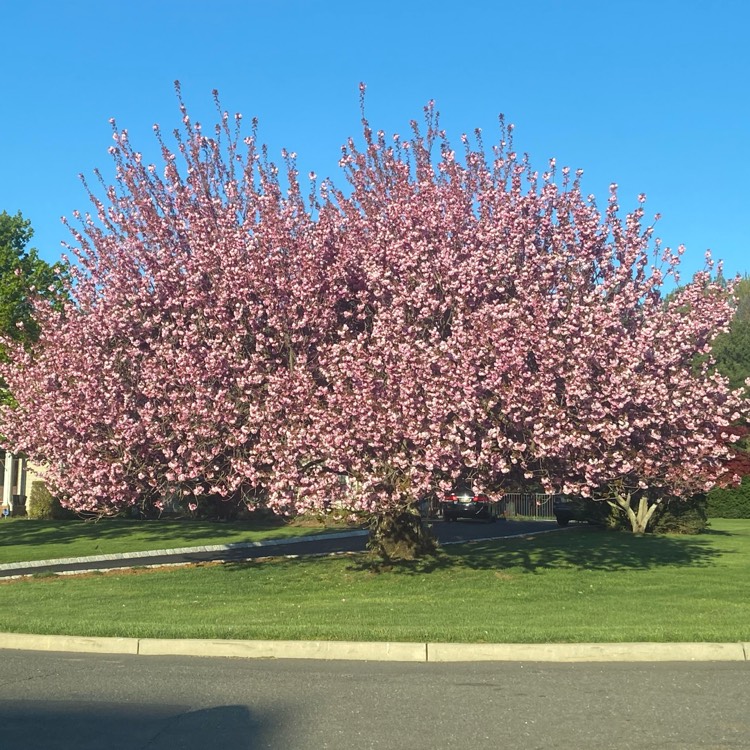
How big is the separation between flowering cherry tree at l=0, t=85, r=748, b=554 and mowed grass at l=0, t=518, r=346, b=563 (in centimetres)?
842

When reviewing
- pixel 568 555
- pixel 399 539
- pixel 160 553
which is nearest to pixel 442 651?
pixel 399 539

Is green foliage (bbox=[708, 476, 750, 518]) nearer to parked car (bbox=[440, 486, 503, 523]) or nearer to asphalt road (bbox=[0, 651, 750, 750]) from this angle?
parked car (bbox=[440, 486, 503, 523])

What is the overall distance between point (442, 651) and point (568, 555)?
10.2 metres

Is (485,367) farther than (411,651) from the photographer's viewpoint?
Yes

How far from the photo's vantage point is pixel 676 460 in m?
15.1

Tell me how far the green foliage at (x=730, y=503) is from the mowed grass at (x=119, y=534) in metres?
18.0

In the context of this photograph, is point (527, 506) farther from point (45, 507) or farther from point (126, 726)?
point (126, 726)

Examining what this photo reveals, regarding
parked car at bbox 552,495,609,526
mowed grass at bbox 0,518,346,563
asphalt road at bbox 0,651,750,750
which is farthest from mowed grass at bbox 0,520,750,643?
parked car at bbox 552,495,609,526

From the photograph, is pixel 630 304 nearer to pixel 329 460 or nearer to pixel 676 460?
pixel 676 460

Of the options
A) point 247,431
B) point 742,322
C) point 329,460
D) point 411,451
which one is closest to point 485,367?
point 411,451

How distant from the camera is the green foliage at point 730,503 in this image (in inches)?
1612

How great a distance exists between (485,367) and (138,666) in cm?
633

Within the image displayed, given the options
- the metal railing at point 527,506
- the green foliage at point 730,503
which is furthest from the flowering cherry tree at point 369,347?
the metal railing at point 527,506

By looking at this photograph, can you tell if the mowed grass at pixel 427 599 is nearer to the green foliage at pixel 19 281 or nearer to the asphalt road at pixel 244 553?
the asphalt road at pixel 244 553
